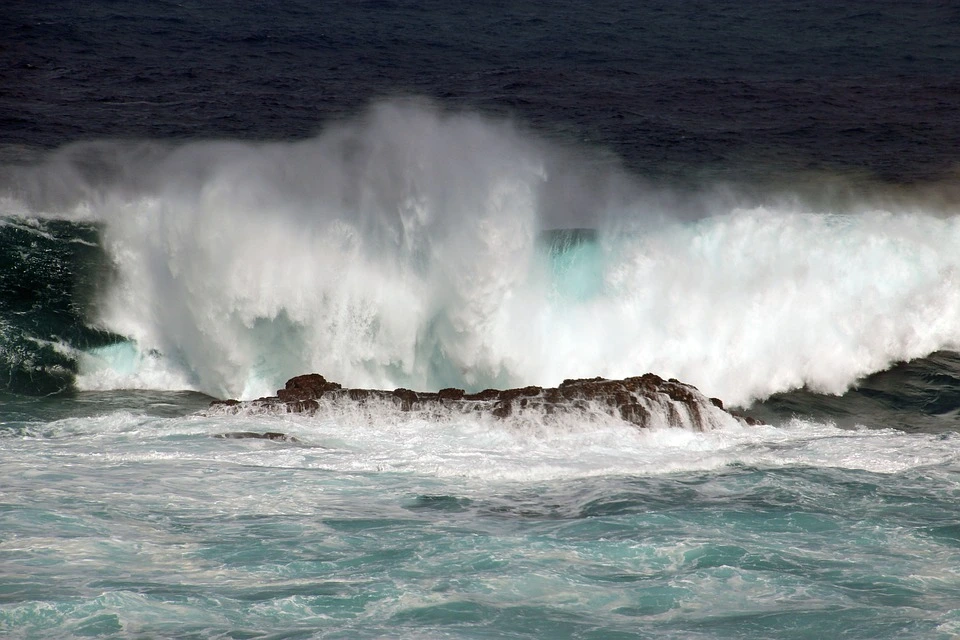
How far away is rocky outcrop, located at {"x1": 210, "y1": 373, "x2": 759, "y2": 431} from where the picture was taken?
14609 mm

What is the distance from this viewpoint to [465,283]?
18.5 meters

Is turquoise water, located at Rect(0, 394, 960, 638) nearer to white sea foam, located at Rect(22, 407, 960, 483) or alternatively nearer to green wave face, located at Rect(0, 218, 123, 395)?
white sea foam, located at Rect(22, 407, 960, 483)

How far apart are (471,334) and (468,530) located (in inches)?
298

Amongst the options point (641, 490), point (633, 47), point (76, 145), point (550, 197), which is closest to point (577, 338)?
point (550, 197)

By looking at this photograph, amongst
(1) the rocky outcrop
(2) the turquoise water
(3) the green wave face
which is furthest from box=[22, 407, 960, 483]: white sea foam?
(3) the green wave face

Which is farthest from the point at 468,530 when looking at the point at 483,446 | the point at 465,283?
the point at 465,283

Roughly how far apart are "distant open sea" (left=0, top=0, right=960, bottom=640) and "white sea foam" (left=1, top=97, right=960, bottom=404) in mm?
62

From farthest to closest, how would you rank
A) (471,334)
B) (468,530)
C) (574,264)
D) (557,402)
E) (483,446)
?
(574,264)
(471,334)
(557,402)
(483,446)
(468,530)

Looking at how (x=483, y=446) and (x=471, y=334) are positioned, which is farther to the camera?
(x=471, y=334)

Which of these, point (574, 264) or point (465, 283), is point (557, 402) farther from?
point (574, 264)

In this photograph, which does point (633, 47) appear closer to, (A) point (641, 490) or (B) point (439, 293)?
(B) point (439, 293)

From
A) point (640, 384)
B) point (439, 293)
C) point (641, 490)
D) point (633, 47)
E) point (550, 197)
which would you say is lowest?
point (641, 490)

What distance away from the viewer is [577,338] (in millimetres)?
18984

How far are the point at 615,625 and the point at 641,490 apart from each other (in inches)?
140
